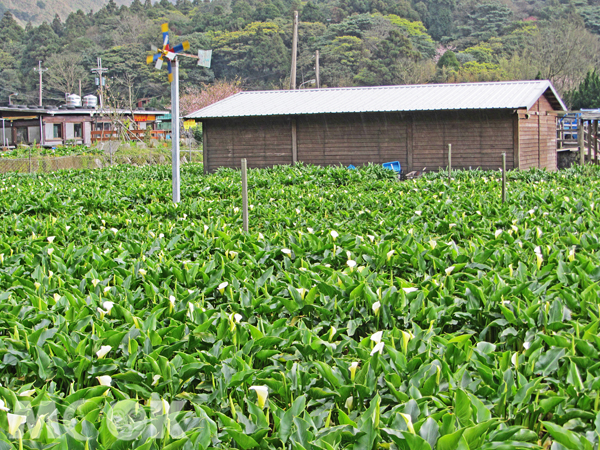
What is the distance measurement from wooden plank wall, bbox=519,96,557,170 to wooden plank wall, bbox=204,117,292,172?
327 inches

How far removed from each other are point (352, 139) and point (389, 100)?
2.12m

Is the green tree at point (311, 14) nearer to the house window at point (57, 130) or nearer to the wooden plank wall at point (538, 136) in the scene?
the house window at point (57, 130)

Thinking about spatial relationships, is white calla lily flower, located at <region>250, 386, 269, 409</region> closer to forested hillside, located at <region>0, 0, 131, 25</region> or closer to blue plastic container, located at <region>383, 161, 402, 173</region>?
blue plastic container, located at <region>383, 161, 402, 173</region>

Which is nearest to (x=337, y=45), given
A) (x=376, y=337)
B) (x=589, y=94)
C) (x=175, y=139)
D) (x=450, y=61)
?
(x=450, y=61)

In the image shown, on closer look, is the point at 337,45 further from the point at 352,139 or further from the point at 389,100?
the point at 352,139

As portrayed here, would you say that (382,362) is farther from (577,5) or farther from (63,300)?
(577,5)

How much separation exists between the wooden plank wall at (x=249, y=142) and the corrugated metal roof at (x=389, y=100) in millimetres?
491

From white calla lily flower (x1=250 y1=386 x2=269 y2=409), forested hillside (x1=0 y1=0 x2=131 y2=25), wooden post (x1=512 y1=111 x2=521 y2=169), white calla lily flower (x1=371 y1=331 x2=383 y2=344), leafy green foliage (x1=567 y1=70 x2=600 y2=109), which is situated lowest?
white calla lily flower (x1=250 y1=386 x2=269 y2=409)

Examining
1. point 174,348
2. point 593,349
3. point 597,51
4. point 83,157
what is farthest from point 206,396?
point 597,51

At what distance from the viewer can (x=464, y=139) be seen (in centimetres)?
2092

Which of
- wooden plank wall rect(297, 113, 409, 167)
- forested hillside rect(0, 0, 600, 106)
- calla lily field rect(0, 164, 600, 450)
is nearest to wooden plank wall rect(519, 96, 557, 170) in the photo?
wooden plank wall rect(297, 113, 409, 167)

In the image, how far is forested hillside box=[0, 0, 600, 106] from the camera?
61844 millimetres

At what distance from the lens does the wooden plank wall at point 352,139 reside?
71.6 feet

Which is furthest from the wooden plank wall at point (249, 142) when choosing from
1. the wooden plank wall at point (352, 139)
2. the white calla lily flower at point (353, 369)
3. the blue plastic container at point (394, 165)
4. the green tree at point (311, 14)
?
the green tree at point (311, 14)
